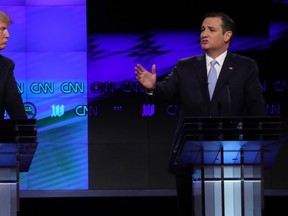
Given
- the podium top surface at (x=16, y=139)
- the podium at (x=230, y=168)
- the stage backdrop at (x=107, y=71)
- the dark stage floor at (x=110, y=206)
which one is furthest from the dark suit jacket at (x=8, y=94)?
the stage backdrop at (x=107, y=71)

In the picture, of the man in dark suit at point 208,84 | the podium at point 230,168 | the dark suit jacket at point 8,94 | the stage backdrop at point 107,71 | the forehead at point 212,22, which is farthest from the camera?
the stage backdrop at point 107,71

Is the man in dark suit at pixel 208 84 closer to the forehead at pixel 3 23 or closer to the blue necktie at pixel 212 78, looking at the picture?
the blue necktie at pixel 212 78

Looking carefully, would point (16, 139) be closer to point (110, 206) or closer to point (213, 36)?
point (213, 36)

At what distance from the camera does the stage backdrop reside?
26.1 ft

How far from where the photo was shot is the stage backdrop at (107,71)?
313 inches

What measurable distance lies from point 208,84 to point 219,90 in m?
0.09

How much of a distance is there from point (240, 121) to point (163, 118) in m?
3.53

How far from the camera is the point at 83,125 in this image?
26.2 ft

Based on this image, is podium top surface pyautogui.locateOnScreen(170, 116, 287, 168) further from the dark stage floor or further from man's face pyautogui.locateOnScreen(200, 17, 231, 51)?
the dark stage floor

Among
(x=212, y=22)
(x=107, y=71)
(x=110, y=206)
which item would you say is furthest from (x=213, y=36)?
(x=107, y=71)

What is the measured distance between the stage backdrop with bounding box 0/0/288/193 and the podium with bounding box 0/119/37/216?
3.21 m

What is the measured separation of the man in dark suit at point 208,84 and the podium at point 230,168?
14.8 inches

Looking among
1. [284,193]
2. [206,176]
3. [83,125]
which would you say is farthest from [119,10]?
[206,176]

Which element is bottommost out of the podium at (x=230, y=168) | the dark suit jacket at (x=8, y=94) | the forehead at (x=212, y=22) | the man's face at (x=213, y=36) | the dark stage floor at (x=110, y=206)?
the dark stage floor at (x=110, y=206)
